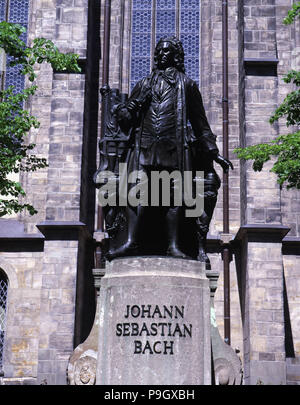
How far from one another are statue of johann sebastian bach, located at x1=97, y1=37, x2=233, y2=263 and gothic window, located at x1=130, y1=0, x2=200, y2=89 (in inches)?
481

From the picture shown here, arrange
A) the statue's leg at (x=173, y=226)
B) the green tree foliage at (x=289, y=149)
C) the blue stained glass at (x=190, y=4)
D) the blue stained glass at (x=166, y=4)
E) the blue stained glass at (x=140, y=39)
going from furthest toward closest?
the blue stained glass at (x=166, y=4) < the blue stained glass at (x=190, y=4) < the blue stained glass at (x=140, y=39) < the green tree foliage at (x=289, y=149) < the statue's leg at (x=173, y=226)

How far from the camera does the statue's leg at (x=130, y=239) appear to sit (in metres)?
6.93

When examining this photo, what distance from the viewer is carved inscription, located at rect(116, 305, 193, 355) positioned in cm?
630

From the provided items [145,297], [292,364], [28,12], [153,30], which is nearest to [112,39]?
[153,30]

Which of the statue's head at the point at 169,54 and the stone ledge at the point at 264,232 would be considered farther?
the stone ledge at the point at 264,232

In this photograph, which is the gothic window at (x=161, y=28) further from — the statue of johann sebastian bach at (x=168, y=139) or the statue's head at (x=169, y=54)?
the statue of johann sebastian bach at (x=168, y=139)

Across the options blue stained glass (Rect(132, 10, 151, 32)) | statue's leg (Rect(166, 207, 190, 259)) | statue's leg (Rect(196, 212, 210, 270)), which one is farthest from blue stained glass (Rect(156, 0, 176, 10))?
statue's leg (Rect(166, 207, 190, 259))

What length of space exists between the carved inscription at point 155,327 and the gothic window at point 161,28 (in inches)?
545

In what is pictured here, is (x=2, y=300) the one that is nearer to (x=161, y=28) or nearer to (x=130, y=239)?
(x=161, y=28)

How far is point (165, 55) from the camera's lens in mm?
7477

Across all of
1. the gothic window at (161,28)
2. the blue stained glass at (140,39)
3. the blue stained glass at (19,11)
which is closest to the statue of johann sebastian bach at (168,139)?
the blue stained glass at (140,39)

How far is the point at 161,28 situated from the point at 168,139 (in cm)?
1347
